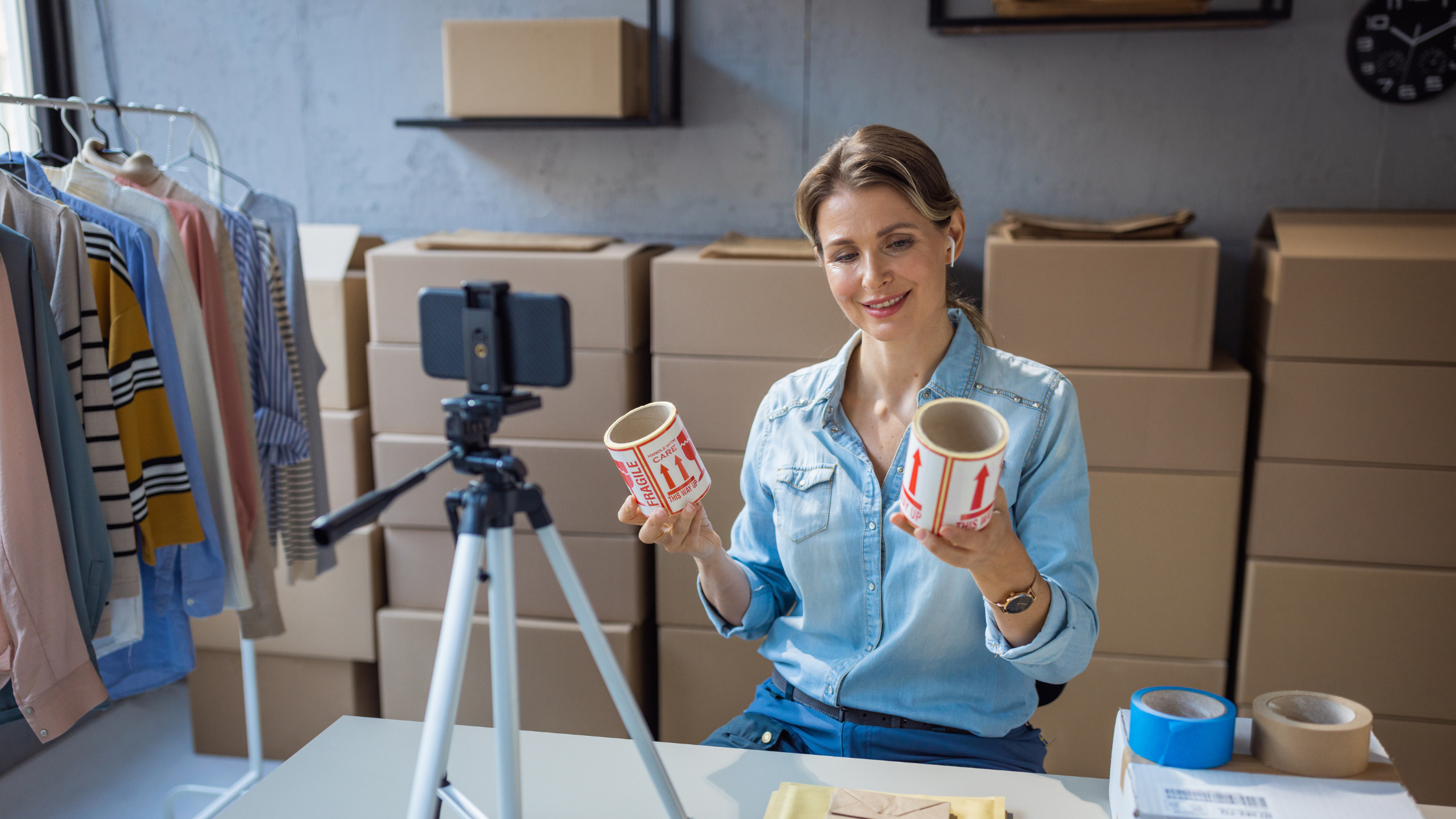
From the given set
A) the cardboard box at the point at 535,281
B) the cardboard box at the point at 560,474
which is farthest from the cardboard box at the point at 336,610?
the cardboard box at the point at 535,281

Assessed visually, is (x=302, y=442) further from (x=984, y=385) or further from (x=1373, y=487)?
(x=1373, y=487)

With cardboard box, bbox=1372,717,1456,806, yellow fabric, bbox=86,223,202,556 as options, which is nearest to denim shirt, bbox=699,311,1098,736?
yellow fabric, bbox=86,223,202,556

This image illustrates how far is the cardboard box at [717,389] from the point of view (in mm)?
2211

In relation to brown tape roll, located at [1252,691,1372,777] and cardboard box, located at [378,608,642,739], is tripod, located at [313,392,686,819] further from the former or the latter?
cardboard box, located at [378,608,642,739]

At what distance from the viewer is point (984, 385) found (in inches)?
53.1

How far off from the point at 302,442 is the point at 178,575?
353 millimetres

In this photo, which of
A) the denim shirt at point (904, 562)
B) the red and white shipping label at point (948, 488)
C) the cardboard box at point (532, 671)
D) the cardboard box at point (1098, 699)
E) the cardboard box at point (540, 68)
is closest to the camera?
the red and white shipping label at point (948, 488)

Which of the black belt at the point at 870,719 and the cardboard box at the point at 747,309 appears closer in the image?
the black belt at the point at 870,719

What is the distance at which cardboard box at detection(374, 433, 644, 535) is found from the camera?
7.55 ft

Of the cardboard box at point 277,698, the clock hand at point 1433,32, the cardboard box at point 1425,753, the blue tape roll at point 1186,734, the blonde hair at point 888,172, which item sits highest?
the clock hand at point 1433,32

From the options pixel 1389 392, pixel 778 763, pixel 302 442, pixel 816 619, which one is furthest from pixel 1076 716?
pixel 302 442

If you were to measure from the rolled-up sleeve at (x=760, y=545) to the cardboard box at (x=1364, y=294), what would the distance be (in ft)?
3.72

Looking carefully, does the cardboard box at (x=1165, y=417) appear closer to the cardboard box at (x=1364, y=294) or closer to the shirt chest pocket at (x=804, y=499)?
the cardboard box at (x=1364, y=294)

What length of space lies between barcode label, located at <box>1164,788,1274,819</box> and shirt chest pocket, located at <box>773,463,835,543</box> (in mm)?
581
